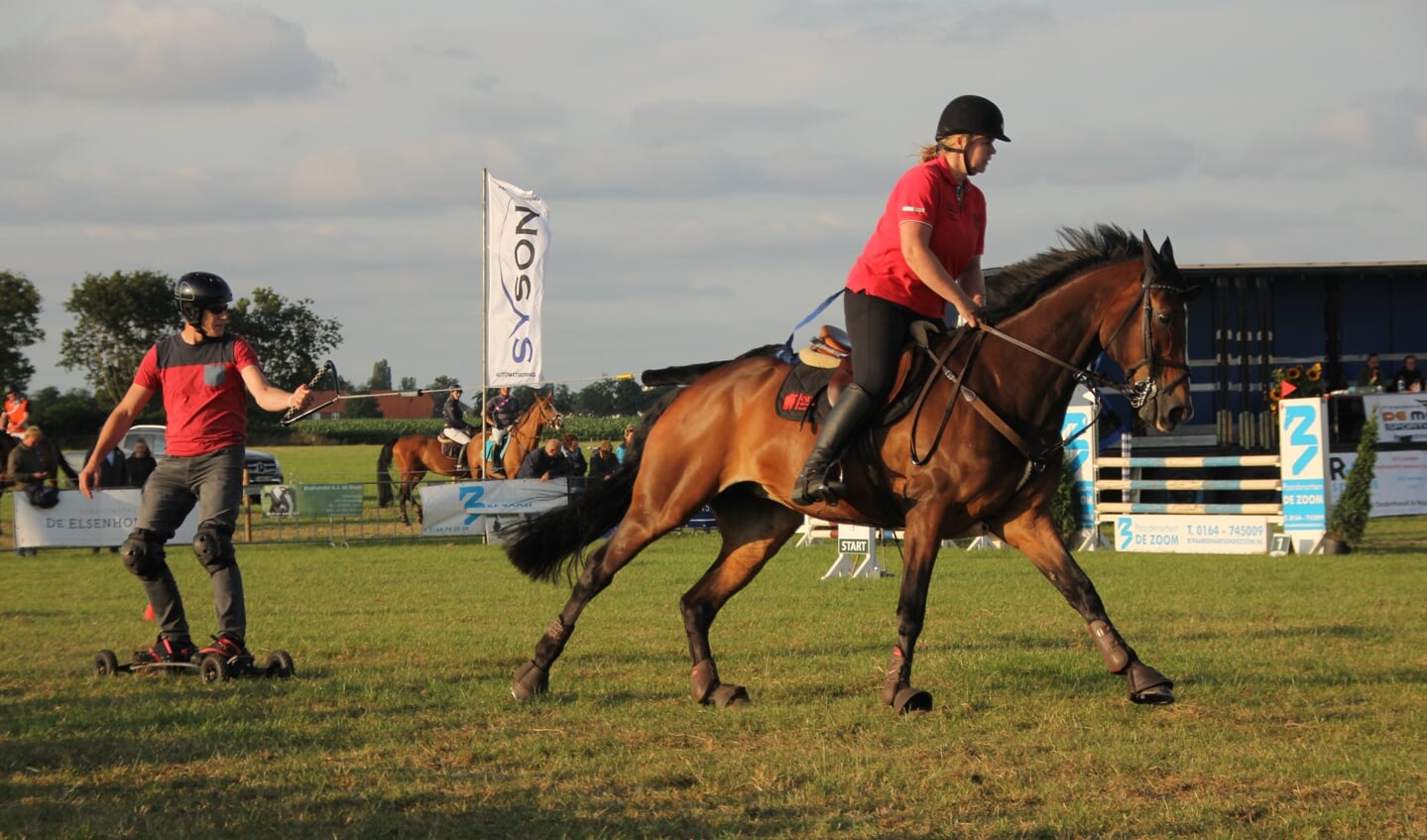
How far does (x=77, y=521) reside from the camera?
72.0ft

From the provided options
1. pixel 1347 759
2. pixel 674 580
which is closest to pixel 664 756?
pixel 1347 759

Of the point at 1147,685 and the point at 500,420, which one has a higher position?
the point at 500,420

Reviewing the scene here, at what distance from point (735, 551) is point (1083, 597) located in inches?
77.5

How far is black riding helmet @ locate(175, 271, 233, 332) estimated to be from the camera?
8312 millimetres

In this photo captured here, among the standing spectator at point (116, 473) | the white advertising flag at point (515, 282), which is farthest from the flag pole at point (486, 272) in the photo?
the standing spectator at point (116, 473)

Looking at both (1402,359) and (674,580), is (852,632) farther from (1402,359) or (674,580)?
(1402,359)

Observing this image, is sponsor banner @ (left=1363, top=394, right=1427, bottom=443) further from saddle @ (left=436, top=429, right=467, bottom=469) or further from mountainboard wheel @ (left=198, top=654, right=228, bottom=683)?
mountainboard wheel @ (left=198, top=654, right=228, bottom=683)

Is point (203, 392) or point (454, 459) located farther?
point (454, 459)

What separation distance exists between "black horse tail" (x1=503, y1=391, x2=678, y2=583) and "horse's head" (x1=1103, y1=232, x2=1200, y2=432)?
9.40ft

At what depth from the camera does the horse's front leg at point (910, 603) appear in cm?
700

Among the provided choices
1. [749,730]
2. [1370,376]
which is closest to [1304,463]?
[1370,376]

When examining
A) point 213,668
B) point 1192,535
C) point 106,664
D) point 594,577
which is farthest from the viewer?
point 1192,535

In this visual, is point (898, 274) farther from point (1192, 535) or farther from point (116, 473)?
point (116, 473)

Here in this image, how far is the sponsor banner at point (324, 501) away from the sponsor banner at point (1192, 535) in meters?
11.9
